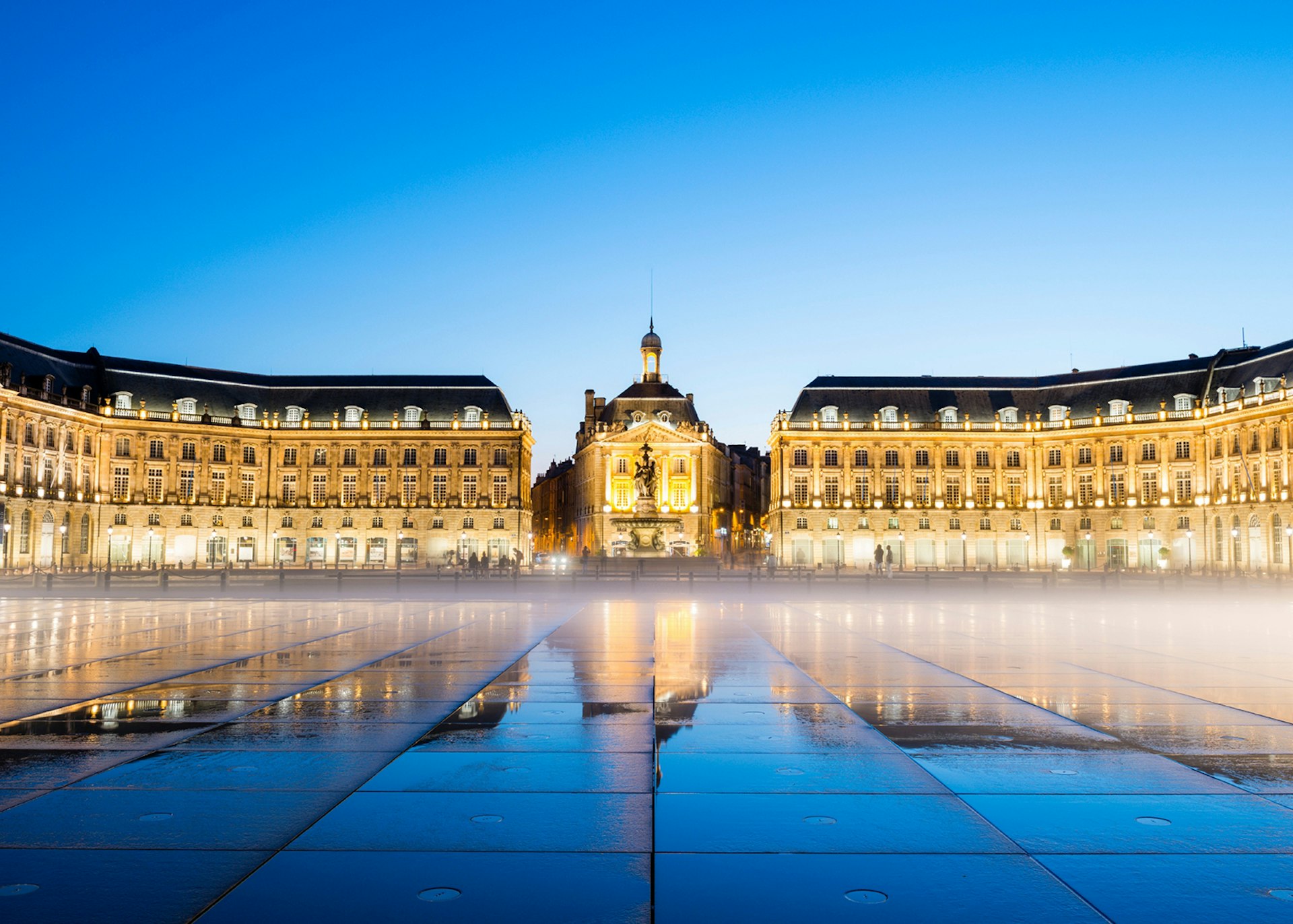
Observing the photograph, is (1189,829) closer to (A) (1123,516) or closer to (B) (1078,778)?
(B) (1078,778)

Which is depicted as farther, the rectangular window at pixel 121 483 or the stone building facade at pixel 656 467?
the stone building facade at pixel 656 467

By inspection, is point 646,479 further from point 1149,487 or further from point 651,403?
point 1149,487

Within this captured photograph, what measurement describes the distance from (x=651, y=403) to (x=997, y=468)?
1356 inches

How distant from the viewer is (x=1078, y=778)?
7820mm

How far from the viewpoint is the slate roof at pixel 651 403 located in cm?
10925

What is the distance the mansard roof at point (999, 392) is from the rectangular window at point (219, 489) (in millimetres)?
53921

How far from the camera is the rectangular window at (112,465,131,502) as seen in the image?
93.2 m

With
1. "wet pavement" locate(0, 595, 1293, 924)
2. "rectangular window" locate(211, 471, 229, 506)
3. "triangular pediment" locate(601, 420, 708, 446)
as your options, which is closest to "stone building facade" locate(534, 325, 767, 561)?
"triangular pediment" locate(601, 420, 708, 446)

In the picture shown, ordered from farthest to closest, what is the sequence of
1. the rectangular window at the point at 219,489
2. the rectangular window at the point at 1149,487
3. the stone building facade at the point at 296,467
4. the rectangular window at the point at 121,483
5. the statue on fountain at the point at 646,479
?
the rectangular window at the point at 219,489 → the stone building facade at the point at 296,467 → the rectangular window at the point at 1149,487 → the rectangular window at the point at 121,483 → the statue on fountain at the point at 646,479

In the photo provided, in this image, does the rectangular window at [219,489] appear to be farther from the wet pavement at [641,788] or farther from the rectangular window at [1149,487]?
the wet pavement at [641,788]

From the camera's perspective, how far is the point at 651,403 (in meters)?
109

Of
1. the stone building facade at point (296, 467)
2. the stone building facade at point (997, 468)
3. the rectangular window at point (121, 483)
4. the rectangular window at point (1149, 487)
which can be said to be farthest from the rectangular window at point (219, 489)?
the rectangular window at point (1149, 487)

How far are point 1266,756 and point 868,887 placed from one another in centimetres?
506

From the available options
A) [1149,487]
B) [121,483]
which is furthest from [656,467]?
[121,483]
